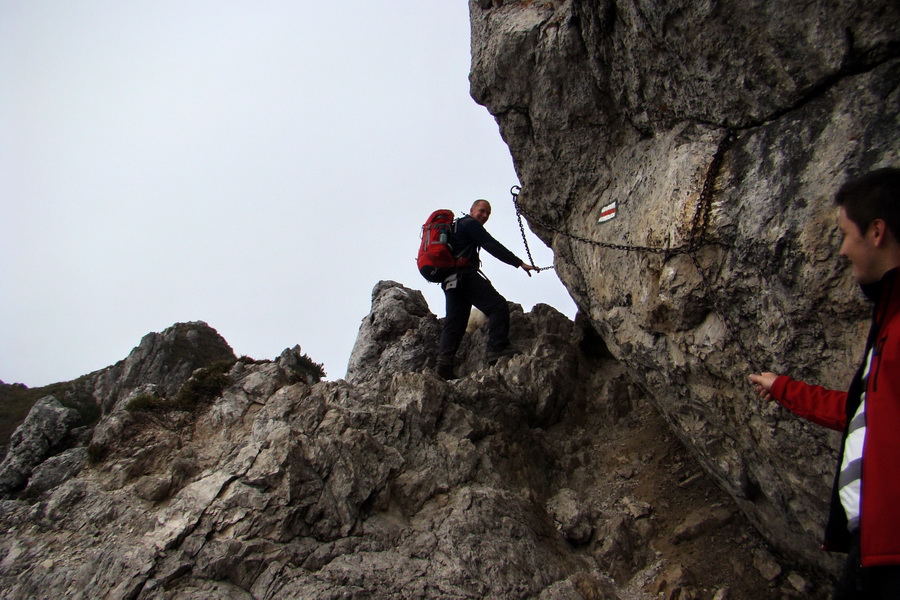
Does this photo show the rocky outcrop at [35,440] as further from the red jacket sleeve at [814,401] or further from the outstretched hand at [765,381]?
the red jacket sleeve at [814,401]

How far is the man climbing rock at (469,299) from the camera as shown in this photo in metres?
12.0

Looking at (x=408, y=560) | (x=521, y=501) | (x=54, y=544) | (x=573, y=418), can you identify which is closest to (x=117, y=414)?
(x=54, y=544)

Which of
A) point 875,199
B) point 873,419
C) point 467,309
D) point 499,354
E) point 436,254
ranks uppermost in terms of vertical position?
point 436,254

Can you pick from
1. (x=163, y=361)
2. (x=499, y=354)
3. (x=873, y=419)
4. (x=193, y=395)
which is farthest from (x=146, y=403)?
(x=163, y=361)

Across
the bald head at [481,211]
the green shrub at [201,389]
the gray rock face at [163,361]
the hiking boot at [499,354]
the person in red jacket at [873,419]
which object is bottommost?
the person in red jacket at [873,419]

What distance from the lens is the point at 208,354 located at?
759 inches

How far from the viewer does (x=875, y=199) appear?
Answer: 3.33 m

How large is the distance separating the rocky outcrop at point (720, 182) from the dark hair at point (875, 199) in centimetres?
124

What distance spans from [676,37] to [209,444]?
895 cm

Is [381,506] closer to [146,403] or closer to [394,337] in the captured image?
[146,403]

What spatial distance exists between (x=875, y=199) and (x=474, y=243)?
919 cm

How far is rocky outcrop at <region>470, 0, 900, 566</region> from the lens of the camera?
4773 mm

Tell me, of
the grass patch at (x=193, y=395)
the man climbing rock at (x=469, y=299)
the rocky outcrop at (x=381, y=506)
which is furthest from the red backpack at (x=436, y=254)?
the grass patch at (x=193, y=395)

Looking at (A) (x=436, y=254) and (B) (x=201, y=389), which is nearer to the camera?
(B) (x=201, y=389)
